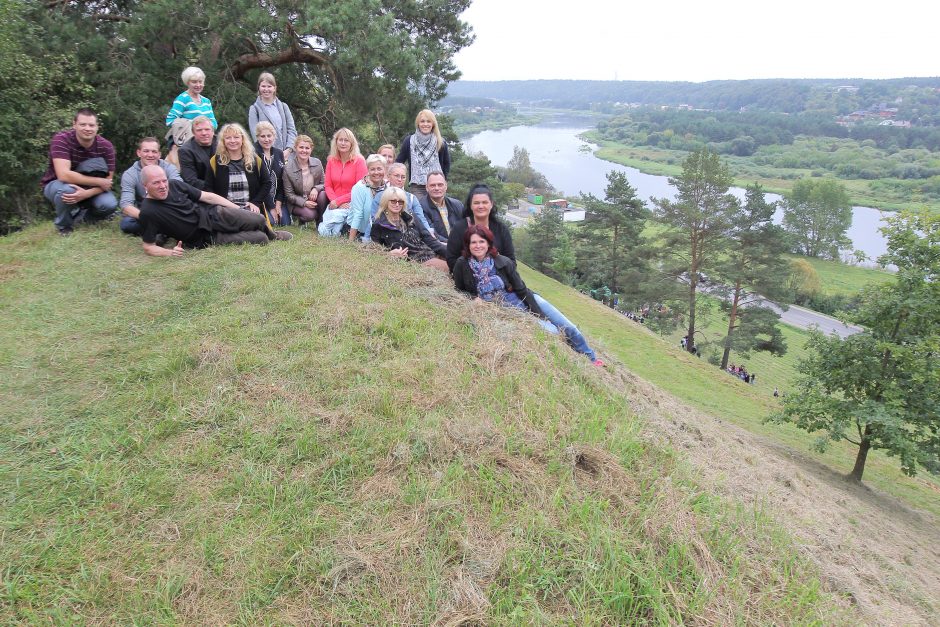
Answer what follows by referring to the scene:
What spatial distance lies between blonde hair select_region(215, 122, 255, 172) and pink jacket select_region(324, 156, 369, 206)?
1.19 m

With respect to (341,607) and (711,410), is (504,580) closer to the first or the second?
(341,607)

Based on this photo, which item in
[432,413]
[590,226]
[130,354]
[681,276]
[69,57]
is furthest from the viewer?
[590,226]

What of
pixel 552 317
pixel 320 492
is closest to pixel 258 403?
pixel 320 492

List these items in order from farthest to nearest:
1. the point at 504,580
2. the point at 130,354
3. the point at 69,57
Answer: the point at 69,57 < the point at 130,354 < the point at 504,580

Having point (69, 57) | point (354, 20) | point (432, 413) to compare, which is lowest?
point (432, 413)

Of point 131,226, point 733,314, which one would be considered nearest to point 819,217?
point 733,314

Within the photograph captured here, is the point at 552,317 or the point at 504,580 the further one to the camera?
the point at 552,317

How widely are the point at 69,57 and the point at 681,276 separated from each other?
98.1 feet

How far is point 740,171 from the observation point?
4070 inches

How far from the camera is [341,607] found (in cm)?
233

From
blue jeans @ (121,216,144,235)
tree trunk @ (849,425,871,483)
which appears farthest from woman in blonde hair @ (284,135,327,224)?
tree trunk @ (849,425,871,483)

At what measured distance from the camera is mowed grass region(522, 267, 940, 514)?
40.6 ft

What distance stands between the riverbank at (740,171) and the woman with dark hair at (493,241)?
194 feet

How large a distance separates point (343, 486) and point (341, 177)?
5.74 meters
